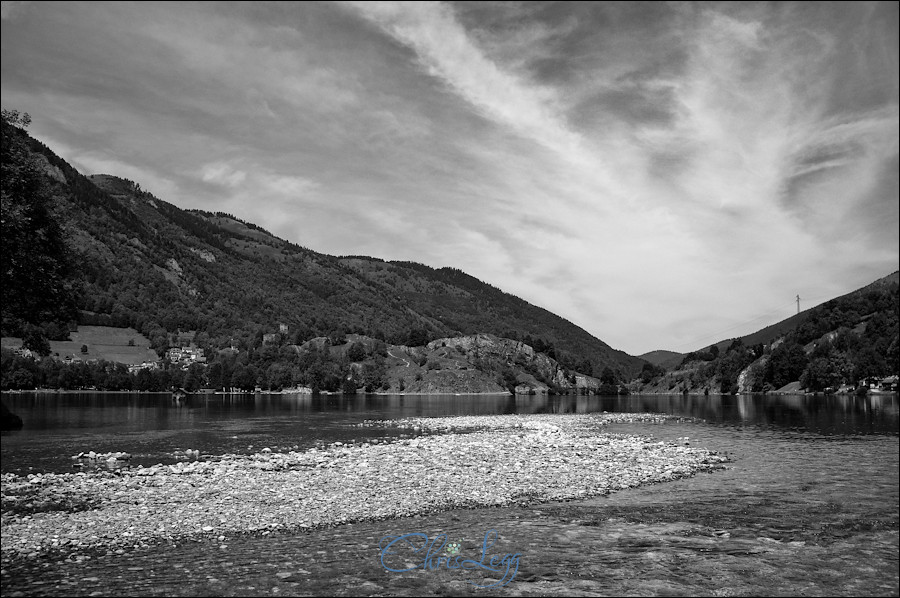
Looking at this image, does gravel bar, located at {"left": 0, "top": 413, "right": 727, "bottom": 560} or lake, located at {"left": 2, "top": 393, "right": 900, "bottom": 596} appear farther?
gravel bar, located at {"left": 0, "top": 413, "right": 727, "bottom": 560}

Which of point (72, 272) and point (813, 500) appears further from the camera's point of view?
point (72, 272)

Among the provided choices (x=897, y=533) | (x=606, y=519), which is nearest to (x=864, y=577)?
(x=897, y=533)

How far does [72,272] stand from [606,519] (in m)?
29.8

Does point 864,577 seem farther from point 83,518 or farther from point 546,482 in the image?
point 83,518

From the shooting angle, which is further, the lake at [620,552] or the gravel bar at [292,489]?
the gravel bar at [292,489]

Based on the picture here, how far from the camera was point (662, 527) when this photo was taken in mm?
16859

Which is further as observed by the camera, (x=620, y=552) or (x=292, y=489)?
(x=292, y=489)

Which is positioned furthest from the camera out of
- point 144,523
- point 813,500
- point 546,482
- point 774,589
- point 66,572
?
point 546,482

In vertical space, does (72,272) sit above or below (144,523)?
above

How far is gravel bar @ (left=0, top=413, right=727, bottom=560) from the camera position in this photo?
16422 millimetres

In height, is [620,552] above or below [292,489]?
above

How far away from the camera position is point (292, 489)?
22266mm

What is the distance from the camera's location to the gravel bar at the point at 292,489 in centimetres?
1642

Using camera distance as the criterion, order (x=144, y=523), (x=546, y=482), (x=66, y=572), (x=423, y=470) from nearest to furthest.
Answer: (x=66, y=572)
(x=144, y=523)
(x=546, y=482)
(x=423, y=470)
